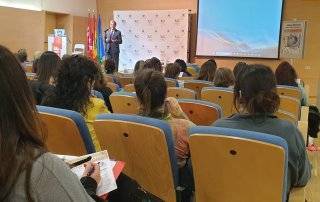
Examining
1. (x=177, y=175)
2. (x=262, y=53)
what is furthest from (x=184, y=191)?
(x=262, y=53)

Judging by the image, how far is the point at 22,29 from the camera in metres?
11.2

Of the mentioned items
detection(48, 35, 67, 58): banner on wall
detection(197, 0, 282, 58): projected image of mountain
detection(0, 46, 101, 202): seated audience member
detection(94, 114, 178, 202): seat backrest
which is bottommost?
detection(94, 114, 178, 202): seat backrest

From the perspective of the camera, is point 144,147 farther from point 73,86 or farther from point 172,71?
point 172,71

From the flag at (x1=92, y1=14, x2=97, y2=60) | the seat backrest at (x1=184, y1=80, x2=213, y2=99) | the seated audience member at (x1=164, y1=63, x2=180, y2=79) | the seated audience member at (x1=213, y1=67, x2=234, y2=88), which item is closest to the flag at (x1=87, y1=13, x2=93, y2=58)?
the flag at (x1=92, y1=14, x2=97, y2=60)

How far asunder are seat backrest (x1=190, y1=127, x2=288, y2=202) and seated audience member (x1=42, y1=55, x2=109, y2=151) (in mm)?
965

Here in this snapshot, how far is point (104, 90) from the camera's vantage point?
4102 millimetres

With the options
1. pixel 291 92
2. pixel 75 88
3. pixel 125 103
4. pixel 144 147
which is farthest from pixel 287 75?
pixel 144 147

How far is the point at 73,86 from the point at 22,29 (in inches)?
370

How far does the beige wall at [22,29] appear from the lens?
10.7 meters

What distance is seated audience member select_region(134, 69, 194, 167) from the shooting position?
96.1 inches

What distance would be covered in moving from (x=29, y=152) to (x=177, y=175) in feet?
4.44

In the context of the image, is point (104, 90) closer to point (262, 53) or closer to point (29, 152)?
point (29, 152)

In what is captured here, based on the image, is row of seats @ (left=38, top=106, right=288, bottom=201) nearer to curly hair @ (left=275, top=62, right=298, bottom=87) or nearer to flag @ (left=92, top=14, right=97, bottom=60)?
curly hair @ (left=275, top=62, right=298, bottom=87)

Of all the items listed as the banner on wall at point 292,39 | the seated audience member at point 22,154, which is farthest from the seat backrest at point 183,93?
the banner on wall at point 292,39
